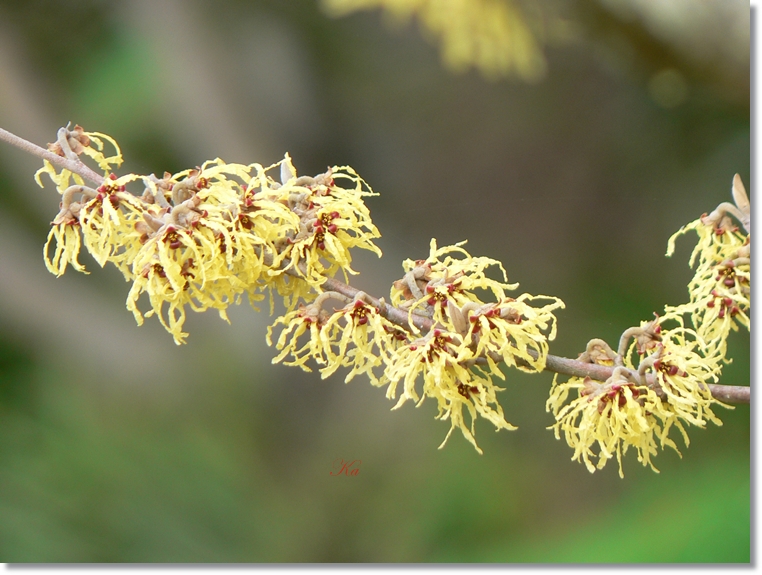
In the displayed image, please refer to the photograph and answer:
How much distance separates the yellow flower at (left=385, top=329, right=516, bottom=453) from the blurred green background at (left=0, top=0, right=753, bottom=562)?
0.41 meters

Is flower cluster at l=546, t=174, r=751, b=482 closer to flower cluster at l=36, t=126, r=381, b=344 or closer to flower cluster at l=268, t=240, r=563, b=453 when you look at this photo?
flower cluster at l=268, t=240, r=563, b=453

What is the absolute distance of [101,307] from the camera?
1.35 metres

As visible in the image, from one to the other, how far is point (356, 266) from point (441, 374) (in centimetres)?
48

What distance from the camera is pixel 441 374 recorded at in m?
0.80

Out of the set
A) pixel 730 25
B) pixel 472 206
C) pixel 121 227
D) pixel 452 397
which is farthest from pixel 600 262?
pixel 121 227

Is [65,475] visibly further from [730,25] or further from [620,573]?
[730,25]

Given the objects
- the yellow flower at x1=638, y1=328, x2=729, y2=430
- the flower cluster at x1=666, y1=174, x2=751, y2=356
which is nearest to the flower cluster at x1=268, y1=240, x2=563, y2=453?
the yellow flower at x1=638, y1=328, x2=729, y2=430

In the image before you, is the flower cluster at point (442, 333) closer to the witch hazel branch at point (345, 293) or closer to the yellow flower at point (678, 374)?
the witch hazel branch at point (345, 293)

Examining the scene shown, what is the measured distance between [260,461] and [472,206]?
614 mm

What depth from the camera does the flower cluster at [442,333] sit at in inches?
31.4

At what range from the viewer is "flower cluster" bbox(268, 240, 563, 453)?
0.80m

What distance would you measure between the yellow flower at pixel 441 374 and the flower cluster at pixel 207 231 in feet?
0.47
